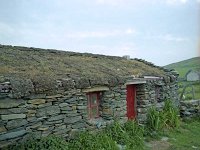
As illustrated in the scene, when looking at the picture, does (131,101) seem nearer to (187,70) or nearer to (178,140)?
(178,140)

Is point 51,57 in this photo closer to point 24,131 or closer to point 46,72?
point 46,72

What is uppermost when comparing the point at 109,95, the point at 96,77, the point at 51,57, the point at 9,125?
the point at 51,57

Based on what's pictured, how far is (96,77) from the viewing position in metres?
8.94

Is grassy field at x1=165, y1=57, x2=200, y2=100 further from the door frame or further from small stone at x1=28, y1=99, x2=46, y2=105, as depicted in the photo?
small stone at x1=28, y1=99, x2=46, y2=105

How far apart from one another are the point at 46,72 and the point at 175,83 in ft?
26.3

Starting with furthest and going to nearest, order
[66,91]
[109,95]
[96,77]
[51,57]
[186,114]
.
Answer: [186,114] → [51,57] → [109,95] → [96,77] → [66,91]

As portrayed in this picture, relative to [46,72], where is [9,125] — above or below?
below

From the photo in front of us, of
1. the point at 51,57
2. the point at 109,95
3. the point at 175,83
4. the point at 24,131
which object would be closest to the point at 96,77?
the point at 109,95

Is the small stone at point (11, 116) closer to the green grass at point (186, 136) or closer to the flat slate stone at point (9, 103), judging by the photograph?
the flat slate stone at point (9, 103)

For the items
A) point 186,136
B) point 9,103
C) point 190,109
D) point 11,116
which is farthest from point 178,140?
point 9,103

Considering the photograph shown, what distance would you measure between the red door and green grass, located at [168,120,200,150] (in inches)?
66.4

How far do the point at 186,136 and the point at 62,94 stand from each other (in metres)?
5.68

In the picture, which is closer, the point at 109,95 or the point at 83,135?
the point at 83,135

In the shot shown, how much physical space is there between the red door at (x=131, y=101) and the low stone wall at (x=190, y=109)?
344 cm
